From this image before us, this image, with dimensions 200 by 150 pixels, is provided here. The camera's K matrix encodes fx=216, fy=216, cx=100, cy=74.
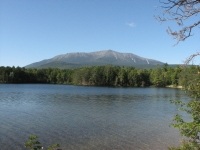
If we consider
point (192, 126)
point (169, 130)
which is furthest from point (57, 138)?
point (192, 126)

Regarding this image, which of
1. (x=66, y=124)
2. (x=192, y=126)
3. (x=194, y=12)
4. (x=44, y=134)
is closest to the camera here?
(x=194, y=12)

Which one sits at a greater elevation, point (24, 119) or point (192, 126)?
point (192, 126)

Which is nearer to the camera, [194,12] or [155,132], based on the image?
[194,12]

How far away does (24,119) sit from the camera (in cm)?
2161

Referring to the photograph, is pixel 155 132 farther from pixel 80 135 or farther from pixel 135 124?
pixel 80 135

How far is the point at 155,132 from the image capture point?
1733cm

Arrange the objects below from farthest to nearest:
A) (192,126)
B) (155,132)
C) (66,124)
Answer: (66,124) → (155,132) → (192,126)

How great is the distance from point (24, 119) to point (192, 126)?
18710mm

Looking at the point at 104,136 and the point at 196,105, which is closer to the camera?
the point at 196,105

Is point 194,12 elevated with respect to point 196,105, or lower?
elevated

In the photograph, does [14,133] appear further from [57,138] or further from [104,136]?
[104,136]

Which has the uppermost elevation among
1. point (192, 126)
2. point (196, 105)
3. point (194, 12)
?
point (194, 12)

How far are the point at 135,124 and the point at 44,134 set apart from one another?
859 centimetres

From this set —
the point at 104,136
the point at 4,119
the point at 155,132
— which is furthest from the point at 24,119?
the point at 155,132
